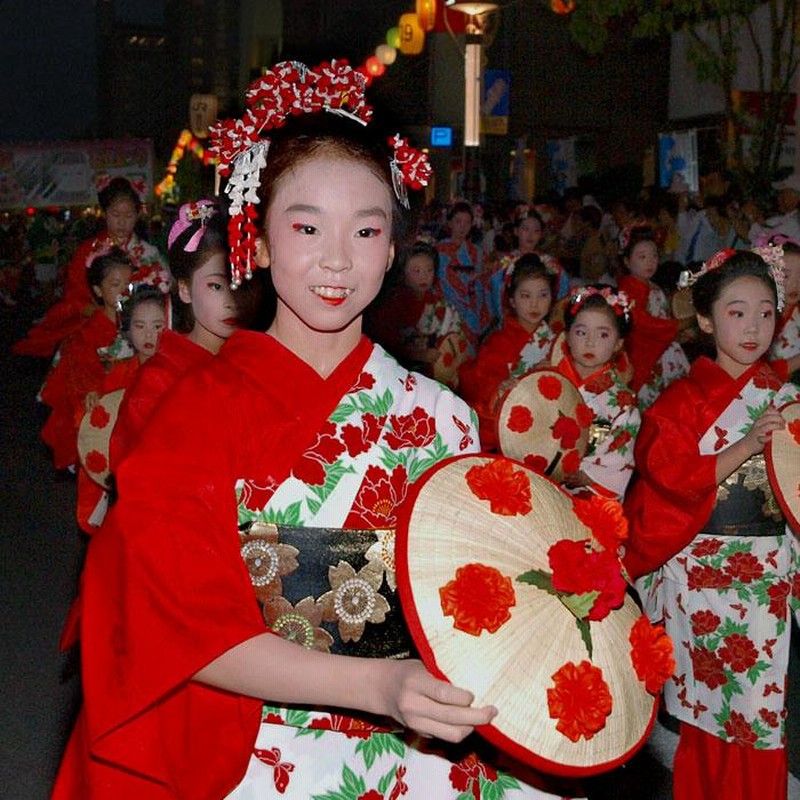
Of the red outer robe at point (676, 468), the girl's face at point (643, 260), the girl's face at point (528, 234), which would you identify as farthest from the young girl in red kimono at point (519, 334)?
the girl's face at point (528, 234)

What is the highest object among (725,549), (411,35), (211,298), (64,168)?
(411,35)

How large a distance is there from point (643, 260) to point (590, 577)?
7718 millimetres

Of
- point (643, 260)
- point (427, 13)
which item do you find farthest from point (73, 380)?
point (427, 13)

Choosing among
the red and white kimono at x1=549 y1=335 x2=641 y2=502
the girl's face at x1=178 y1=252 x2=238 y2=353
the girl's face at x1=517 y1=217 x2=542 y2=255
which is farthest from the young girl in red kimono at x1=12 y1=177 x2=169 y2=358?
the girl's face at x1=517 y1=217 x2=542 y2=255

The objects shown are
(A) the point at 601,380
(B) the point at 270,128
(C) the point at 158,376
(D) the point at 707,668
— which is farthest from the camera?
(A) the point at 601,380

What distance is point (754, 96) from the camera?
15.3 metres

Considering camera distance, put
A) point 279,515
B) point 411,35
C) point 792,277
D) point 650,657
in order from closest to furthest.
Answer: point 650,657
point 279,515
point 792,277
point 411,35

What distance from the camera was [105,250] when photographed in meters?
8.29

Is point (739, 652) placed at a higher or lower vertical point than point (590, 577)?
lower

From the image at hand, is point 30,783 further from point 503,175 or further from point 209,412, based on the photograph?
point 503,175

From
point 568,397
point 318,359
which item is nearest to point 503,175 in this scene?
point 568,397

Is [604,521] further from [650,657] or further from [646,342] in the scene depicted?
[646,342]

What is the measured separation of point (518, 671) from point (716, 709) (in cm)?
252

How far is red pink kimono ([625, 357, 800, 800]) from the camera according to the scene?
399 centimetres
